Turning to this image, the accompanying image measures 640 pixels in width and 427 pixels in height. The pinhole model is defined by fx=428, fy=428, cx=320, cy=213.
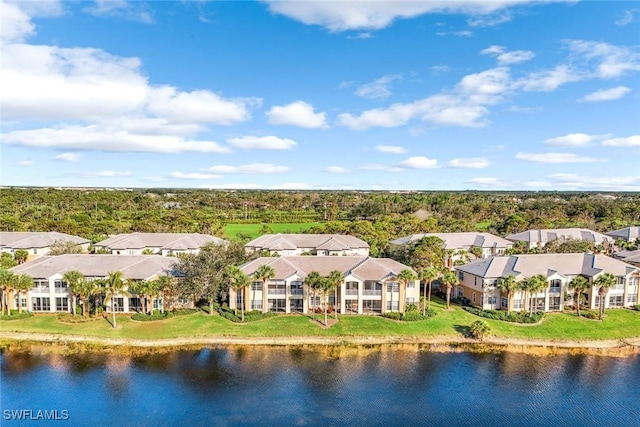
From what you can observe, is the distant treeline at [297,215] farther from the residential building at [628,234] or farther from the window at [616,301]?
the window at [616,301]

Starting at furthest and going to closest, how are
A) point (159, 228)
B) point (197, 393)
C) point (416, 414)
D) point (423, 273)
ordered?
point (159, 228), point (423, 273), point (197, 393), point (416, 414)

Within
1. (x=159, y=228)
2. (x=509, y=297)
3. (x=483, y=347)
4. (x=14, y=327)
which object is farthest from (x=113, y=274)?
(x=159, y=228)

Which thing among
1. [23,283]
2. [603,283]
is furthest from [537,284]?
[23,283]

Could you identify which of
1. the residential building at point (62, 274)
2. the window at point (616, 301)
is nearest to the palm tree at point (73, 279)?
the residential building at point (62, 274)

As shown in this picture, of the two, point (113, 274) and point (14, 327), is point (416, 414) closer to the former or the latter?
point (113, 274)
